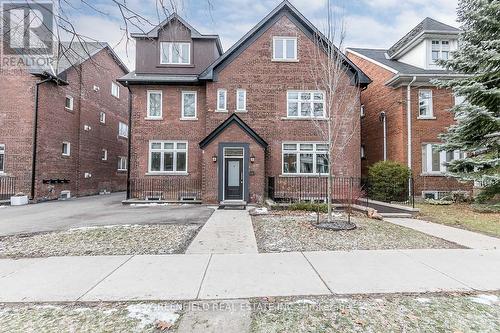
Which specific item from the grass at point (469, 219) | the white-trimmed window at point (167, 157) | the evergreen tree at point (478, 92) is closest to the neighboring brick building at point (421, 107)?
the evergreen tree at point (478, 92)

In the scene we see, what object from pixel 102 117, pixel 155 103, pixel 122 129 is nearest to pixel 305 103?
pixel 155 103

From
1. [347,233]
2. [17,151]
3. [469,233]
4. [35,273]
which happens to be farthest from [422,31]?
[17,151]

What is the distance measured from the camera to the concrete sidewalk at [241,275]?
401 cm

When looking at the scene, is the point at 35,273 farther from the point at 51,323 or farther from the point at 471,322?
the point at 471,322

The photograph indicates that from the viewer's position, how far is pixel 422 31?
17.1 meters

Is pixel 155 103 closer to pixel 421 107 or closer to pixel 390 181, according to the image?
pixel 390 181

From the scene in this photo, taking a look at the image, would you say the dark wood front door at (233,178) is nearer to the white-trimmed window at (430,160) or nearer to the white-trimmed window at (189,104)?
the white-trimmed window at (189,104)

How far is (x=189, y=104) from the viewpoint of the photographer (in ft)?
54.4

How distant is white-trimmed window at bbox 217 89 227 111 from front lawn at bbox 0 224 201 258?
353 inches

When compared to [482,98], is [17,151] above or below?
below

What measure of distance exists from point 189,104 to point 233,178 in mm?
5316

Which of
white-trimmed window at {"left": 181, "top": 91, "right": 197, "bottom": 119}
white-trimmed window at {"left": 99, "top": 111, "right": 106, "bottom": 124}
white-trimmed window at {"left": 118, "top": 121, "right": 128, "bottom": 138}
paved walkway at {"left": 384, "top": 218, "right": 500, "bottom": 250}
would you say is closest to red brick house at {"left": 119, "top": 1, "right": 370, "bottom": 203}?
white-trimmed window at {"left": 181, "top": 91, "right": 197, "bottom": 119}

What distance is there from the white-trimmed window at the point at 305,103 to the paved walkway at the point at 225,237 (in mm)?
8033

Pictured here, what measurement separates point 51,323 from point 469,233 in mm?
9688
